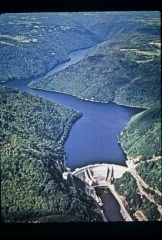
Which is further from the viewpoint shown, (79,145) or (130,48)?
(130,48)

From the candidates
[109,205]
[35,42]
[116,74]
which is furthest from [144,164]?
[35,42]

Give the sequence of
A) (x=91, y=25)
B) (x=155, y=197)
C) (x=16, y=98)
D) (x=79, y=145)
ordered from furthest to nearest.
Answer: (x=91, y=25)
(x=16, y=98)
(x=79, y=145)
(x=155, y=197)

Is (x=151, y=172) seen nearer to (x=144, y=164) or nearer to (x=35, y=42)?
(x=144, y=164)

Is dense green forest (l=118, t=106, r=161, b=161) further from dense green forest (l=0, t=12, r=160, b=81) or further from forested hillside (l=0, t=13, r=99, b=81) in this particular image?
forested hillside (l=0, t=13, r=99, b=81)

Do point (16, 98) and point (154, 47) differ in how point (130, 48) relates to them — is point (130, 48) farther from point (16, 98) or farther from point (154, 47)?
point (16, 98)
